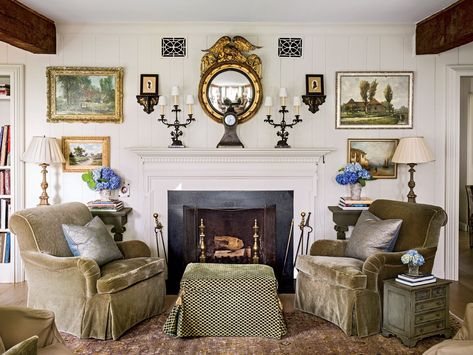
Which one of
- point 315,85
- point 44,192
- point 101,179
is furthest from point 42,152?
point 315,85

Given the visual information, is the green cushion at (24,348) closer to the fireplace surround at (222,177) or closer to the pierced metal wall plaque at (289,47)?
the fireplace surround at (222,177)

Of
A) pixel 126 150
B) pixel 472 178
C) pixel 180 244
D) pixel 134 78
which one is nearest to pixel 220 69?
pixel 134 78

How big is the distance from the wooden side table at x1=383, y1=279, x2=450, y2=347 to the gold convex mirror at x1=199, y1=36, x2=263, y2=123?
2204mm

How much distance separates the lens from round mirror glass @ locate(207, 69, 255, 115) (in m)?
4.49

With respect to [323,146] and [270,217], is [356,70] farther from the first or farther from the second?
[270,217]

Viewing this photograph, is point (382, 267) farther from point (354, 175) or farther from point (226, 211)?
point (226, 211)

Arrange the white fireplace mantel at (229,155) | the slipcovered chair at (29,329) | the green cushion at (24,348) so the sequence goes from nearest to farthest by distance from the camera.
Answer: the green cushion at (24,348)
the slipcovered chair at (29,329)
the white fireplace mantel at (229,155)

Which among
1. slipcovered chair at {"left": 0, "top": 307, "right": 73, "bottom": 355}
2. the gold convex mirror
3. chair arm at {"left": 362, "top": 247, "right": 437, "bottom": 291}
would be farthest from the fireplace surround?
slipcovered chair at {"left": 0, "top": 307, "right": 73, "bottom": 355}

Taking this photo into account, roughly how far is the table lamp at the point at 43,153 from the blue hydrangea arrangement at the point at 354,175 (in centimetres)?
273

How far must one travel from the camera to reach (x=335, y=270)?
3332 mm

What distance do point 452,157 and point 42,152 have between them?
405 cm

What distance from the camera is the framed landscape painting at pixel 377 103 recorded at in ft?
14.9

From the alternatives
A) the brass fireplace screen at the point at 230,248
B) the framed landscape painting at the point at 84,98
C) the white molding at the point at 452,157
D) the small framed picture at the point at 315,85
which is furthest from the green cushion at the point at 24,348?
the white molding at the point at 452,157

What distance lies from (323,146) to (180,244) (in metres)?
1.77
